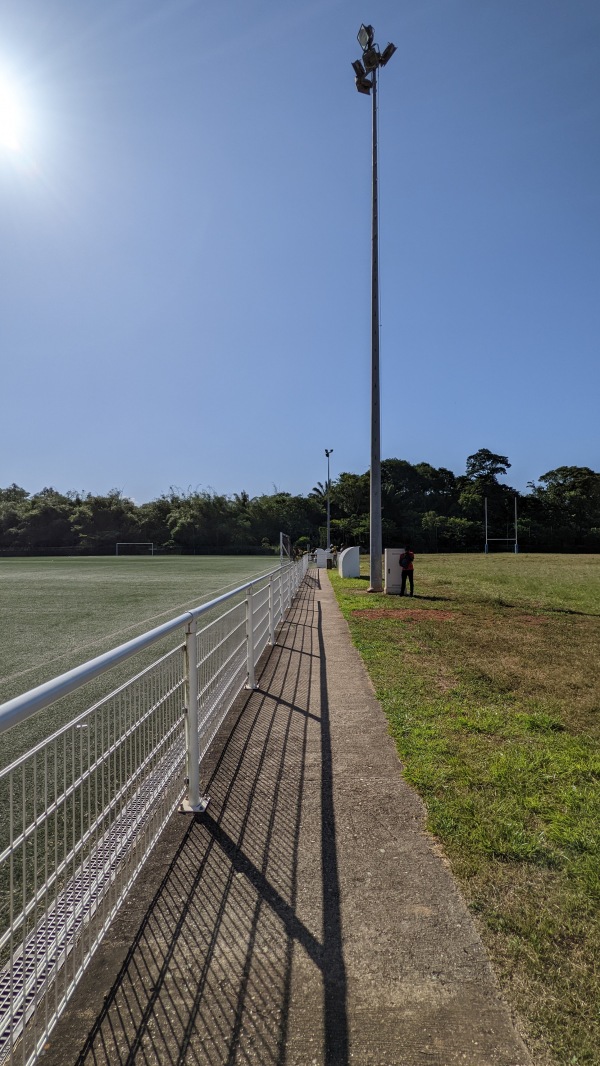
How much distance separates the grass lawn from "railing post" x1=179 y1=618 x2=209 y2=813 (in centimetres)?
134

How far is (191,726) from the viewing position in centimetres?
312

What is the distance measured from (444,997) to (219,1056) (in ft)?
2.44

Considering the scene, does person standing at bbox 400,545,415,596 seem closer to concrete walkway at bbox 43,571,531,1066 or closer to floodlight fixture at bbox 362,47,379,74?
concrete walkway at bbox 43,571,531,1066

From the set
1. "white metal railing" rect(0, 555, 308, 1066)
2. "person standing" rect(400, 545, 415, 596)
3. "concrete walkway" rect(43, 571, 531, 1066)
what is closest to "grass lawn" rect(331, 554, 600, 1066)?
"concrete walkway" rect(43, 571, 531, 1066)

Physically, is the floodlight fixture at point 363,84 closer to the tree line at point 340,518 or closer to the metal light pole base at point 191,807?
the metal light pole base at point 191,807

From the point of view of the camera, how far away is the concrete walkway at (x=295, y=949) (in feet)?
5.47

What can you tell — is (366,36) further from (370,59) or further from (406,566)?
(406,566)

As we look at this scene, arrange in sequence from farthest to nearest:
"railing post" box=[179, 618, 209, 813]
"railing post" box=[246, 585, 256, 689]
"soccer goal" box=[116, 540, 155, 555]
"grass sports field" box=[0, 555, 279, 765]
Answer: "soccer goal" box=[116, 540, 155, 555] < "railing post" box=[246, 585, 256, 689] < "grass sports field" box=[0, 555, 279, 765] < "railing post" box=[179, 618, 209, 813]

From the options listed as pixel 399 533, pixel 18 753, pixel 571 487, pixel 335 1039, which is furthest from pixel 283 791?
pixel 571 487

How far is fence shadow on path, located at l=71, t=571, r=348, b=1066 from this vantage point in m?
1.68

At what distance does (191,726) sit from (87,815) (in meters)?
0.66

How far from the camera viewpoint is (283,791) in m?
3.41

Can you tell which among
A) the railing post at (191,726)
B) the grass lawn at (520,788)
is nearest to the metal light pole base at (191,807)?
the railing post at (191,726)

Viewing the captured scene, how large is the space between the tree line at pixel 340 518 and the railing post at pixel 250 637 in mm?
57817
